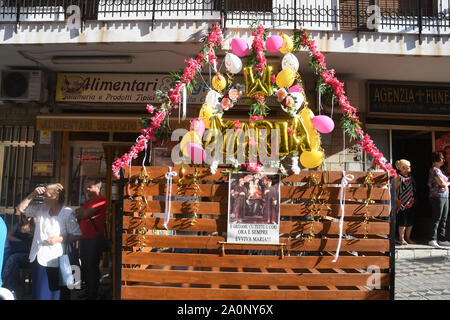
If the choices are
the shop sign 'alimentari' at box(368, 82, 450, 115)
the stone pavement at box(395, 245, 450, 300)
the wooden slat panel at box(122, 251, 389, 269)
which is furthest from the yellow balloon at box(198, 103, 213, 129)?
the shop sign 'alimentari' at box(368, 82, 450, 115)

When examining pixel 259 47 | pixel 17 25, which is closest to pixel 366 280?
pixel 259 47

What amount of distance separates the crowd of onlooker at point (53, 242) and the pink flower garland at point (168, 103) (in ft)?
4.37

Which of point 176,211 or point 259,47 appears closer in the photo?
point 176,211

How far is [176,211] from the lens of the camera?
267 centimetres

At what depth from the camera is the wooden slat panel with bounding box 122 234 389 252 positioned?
8.63ft

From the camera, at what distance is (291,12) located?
22.2ft

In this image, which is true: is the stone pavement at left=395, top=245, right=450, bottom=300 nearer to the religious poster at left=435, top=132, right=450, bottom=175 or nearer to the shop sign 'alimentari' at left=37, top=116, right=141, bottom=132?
the religious poster at left=435, top=132, right=450, bottom=175

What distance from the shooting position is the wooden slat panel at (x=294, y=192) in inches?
106

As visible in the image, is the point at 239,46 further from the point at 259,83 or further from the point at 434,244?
the point at 434,244

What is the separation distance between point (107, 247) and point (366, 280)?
3.47 meters

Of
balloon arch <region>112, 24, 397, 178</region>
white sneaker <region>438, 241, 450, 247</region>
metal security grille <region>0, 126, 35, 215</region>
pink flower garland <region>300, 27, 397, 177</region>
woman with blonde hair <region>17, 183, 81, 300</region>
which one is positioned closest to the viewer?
pink flower garland <region>300, 27, 397, 177</region>

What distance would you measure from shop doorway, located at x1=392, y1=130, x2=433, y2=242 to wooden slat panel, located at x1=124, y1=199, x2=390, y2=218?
5.84m

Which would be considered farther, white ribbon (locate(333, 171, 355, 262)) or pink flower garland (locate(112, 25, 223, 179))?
pink flower garland (locate(112, 25, 223, 179))
